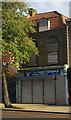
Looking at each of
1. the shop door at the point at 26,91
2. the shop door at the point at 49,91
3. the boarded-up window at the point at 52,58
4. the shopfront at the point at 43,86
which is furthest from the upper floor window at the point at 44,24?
the shop door at the point at 26,91

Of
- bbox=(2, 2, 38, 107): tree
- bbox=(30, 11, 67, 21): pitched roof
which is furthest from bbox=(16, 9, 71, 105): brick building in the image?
bbox=(2, 2, 38, 107): tree

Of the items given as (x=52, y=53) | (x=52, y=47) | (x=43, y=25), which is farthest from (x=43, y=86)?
(x=43, y=25)

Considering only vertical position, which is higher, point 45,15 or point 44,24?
point 45,15

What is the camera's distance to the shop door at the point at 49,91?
34.2 metres

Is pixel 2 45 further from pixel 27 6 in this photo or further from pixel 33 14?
pixel 33 14

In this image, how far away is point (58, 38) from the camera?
34.1 m

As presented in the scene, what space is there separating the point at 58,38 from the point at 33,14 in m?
8.28

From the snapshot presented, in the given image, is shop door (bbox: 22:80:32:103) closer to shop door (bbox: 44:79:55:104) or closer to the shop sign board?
the shop sign board

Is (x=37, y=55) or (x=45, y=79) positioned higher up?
(x=37, y=55)

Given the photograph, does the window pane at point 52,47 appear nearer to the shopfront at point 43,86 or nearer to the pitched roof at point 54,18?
the shopfront at point 43,86

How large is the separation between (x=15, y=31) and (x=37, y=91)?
910 centimetres

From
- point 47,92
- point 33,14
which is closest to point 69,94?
point 47,92

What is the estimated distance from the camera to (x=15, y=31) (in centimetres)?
2900

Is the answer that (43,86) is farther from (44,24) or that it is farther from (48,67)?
(44,24)
